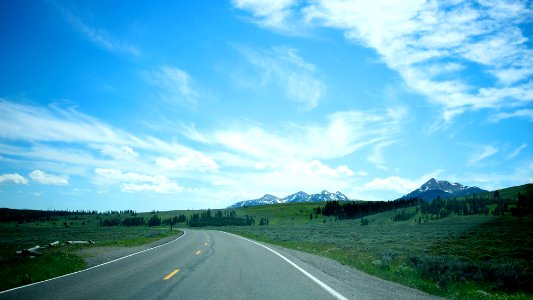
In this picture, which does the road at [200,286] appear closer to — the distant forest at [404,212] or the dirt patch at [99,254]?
the dirt patch at [99,254]

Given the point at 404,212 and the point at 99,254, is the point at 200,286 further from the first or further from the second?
the point at 404,212

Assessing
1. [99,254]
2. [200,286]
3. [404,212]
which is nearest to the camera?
[200,286]

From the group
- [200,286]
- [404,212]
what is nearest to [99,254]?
[200,286]

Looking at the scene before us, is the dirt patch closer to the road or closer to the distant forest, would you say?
the road

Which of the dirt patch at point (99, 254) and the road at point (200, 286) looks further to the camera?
the dirt patch at point (99, 254)

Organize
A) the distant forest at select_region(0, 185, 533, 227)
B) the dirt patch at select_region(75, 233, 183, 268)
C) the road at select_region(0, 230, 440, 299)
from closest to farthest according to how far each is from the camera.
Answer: the road at select_region(0, 230, 440, 299), the dirt patch at select_region(75, 233, 183, 268), the distant forest at select_region(0, 185, 533, 227)

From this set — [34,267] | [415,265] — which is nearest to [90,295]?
[34,267]

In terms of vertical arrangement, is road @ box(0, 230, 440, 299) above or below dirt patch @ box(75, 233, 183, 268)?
above

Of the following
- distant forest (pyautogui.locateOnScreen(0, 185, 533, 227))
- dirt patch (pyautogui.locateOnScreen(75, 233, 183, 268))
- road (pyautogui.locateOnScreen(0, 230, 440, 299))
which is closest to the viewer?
road (pyautogui.locateOnScreen(0, 230, 440, 299))

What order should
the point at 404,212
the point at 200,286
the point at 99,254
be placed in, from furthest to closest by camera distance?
the point at 404,212 → the point at 99,254 → the point at 200,286

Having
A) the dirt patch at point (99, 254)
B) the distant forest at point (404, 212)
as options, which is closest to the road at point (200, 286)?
the dirt patch at point (99, 254)

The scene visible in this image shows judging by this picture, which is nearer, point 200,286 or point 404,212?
point 200,286

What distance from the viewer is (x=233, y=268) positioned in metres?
13.6

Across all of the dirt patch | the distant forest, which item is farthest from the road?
the distant forest
